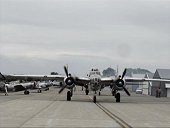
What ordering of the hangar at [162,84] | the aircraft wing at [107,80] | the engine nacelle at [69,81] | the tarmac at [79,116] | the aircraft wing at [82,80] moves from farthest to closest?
→ 1. the hangar at [162,84]
2. the aircraft wing at [107,80]
3. the aircraft wing at [82,80]
4. the engine nacelle at [69,81]
5. the tarmac at [79,116]

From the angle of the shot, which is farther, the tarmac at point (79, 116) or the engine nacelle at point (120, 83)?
the engine nacelle at point (120, 83)

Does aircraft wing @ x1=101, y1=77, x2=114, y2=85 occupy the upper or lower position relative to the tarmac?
upper

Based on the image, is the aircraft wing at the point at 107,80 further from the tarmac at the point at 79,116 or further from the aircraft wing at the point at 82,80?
the tarmac at the point at 79,116

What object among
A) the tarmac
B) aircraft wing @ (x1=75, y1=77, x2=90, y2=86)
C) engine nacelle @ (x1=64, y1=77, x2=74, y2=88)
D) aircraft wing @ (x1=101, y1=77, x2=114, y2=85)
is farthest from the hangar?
the tarmac

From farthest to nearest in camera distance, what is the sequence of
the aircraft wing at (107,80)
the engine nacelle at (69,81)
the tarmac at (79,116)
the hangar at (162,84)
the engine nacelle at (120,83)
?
the hangar at (162,84) → the aircraft wing at (107,80) → the engine nacelle at (120,83) → the engine nacelle at (69,81) → the tarmac at (79,116)

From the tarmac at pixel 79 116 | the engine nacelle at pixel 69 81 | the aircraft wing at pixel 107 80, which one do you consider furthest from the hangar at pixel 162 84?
the tarmac at pixel 79 116

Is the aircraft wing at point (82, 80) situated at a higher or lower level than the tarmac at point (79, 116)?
higher

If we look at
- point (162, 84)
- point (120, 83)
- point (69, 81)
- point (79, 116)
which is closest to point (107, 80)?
point (120, 83)

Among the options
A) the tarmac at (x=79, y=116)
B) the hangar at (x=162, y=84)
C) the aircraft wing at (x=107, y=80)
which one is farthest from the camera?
the hangar at (x=162, y=84)

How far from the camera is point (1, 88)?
5650 centimetres

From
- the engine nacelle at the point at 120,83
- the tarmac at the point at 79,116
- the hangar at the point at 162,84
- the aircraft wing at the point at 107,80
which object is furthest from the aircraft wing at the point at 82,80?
the hangar at the point at 162,84

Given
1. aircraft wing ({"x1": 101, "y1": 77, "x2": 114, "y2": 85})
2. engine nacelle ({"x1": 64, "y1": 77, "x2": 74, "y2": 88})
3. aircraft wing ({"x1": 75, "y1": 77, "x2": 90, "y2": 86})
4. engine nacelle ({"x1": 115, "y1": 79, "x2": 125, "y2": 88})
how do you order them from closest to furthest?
engine nacelle ({"x1": 64, "y1": 77, "x2": 74, "y2": 88}) < engine nacelle ({"x1": 115, "y1": 79, "x2": 125, "y2": 88}) < aircraft wing ({"x1": 75, "y1": 77, "x2": 90, "y2": 86}) < aircraft wing ({"x1": 101, "y1": 77, "x2": 114, "y2": 85})

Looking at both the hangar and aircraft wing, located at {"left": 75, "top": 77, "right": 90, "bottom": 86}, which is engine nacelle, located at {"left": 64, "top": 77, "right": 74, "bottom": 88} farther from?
the hangar

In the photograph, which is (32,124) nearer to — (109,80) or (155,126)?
(155,126)
